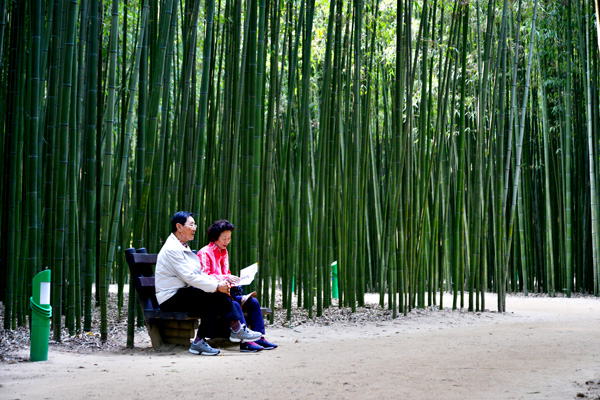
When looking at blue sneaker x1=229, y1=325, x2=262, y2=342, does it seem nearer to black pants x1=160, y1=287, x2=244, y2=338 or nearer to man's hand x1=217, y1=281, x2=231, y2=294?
black pants x1=160, y1=287, x2=244, y2=338

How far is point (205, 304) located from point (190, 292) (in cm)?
9

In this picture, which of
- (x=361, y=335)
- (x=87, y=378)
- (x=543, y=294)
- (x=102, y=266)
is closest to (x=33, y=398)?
(x=87, y=378)

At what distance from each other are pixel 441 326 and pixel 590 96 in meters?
3.03

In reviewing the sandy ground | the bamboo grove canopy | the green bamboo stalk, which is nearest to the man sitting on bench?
the sandy ground

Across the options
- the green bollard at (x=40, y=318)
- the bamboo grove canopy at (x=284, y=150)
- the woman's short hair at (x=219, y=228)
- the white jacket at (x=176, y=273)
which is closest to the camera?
the green bollard at (x=40, y=318)

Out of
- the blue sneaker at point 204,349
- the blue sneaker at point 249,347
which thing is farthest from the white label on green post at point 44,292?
the blue sneaker at point 249,347

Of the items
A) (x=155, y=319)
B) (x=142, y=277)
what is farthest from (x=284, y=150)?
(x=155, y=319)

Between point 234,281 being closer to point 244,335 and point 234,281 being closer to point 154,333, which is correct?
point 244,335

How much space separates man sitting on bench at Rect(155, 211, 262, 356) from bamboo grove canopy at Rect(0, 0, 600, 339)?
401mm

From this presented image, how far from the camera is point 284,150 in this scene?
162 inches

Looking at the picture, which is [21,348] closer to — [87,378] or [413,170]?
[87,378]

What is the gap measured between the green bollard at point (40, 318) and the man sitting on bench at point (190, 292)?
0.51 m

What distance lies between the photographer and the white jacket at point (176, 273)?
2777 mm

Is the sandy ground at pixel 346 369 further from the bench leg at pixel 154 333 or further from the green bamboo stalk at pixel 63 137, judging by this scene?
the green bamboo stalk at pixel 63 137
